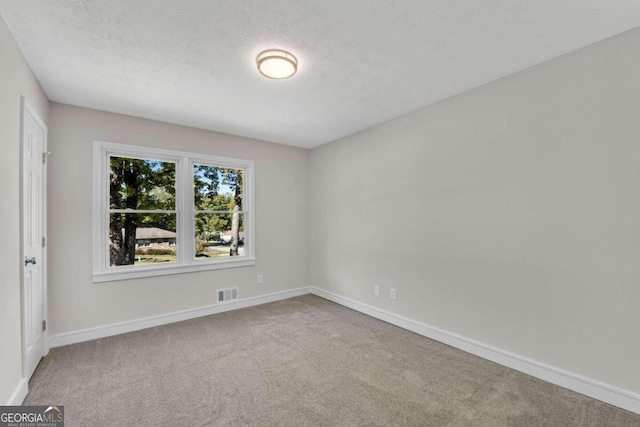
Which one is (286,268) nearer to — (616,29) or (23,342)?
(23,342)

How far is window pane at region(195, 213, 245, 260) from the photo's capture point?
4004 mm

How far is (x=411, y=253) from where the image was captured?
3.37m

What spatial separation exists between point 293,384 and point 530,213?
2.41 meters

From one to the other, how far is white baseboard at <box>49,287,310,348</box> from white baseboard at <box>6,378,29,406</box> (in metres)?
0.95

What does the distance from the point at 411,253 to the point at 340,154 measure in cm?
190

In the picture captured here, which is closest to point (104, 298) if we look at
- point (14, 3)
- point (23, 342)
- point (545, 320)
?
point (23, 342)

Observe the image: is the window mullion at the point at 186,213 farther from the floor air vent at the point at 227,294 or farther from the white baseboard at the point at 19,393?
the white baseboard at the point at 19,393

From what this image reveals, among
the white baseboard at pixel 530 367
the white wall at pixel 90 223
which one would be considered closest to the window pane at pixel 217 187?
the white wall at pixel 90 223

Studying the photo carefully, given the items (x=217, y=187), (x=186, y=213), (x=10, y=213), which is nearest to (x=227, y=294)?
(x=186, y=213)

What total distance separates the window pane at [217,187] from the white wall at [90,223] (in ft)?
0.83

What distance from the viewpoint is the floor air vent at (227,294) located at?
405 cm

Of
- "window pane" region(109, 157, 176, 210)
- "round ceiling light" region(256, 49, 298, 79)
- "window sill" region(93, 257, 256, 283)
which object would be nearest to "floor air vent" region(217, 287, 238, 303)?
"window sill" region(93, 257, 256, 283)

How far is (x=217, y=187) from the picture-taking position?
4188 mm

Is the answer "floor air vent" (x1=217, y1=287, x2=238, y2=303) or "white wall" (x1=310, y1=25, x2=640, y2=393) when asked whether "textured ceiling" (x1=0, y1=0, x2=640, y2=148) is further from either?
"floor air vent" (x1=217, y1=287, x2=238, y2=303)
